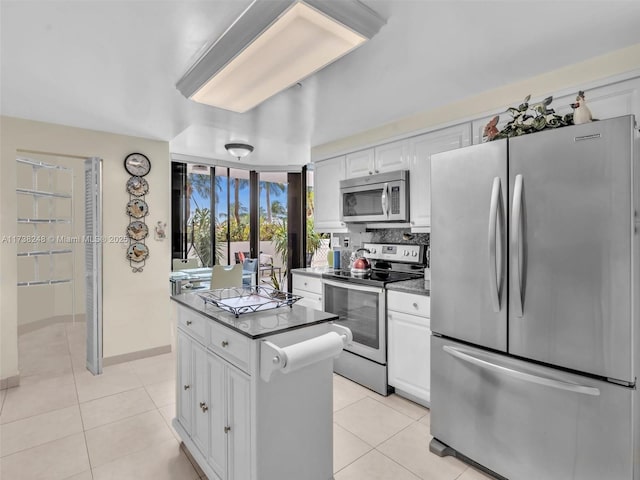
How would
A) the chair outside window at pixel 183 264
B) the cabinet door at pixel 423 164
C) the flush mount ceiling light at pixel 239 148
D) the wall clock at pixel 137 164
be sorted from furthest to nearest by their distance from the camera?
the chair outside window at pixel 183 264
the flush mount ceiling light at pixel 239 148
the wall clock at pixel 137 164
the cabinet door at pixel 423 164

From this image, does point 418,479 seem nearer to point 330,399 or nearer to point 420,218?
point 330,399

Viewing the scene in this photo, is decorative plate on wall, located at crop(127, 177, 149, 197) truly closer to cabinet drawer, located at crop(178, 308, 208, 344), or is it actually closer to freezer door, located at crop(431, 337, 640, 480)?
cabinet drawer, located at crop(178, 308, 208, 344)

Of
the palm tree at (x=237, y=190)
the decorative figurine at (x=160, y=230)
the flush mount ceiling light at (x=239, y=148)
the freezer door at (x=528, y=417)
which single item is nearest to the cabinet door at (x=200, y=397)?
the freezer door at (x=528, y=417)

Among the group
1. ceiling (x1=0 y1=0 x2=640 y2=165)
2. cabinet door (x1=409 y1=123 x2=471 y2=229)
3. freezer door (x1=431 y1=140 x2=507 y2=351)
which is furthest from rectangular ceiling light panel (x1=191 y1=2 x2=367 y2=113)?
cabinet door (x1=409 y1=123 x2=471 y2=229)

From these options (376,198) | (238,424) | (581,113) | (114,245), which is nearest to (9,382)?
(114,245)

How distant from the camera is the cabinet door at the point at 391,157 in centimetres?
310

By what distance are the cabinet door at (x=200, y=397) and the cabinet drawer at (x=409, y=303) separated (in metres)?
1.49

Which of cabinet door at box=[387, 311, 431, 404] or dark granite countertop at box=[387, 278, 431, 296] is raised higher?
dark granite countertop at box=[387, 278, 431, 296]

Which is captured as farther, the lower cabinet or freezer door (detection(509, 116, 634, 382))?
the lower cabinet

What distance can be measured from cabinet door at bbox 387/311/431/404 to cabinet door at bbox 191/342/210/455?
4.92 feet

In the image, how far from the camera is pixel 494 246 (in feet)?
5.95

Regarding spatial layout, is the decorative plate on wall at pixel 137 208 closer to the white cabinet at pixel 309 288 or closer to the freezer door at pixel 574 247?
the white cabinet at pixel 309 288

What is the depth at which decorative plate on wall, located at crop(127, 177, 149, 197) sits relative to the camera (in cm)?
358

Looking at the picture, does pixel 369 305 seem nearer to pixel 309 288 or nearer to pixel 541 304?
pixel 309 288
